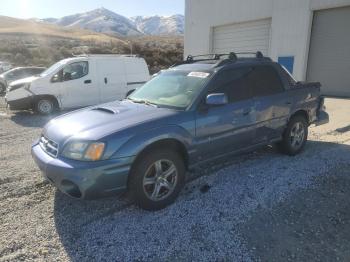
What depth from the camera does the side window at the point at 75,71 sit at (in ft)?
33.0

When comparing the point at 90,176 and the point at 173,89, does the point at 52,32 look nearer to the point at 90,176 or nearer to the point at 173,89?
the point at 173,89

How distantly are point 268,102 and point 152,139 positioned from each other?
2.25 meters

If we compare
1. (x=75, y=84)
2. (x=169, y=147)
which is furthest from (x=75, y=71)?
(x=169, y=147)

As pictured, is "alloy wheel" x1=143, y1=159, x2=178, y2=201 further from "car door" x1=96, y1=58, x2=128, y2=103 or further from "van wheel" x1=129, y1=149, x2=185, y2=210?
"car door" x1=96, y1=58, x2=128, y2=103

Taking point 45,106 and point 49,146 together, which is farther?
point 45,106

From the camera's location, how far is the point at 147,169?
3.51 m

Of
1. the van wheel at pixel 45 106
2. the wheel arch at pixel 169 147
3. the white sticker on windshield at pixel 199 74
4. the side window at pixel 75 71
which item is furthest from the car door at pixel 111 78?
the wheel arch at pixel 169 147

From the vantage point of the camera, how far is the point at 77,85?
10242mm

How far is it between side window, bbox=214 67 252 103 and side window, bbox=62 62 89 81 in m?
6.94

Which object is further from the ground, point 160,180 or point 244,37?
point 244,37

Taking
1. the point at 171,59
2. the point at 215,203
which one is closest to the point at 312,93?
the point at 215,203

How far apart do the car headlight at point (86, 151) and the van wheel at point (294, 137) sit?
3396 mm

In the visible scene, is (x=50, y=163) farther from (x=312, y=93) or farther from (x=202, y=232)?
(x=312, y=93)

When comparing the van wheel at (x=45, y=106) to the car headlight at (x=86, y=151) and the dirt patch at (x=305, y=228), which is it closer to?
the car headlight at (x=86, y=151)
